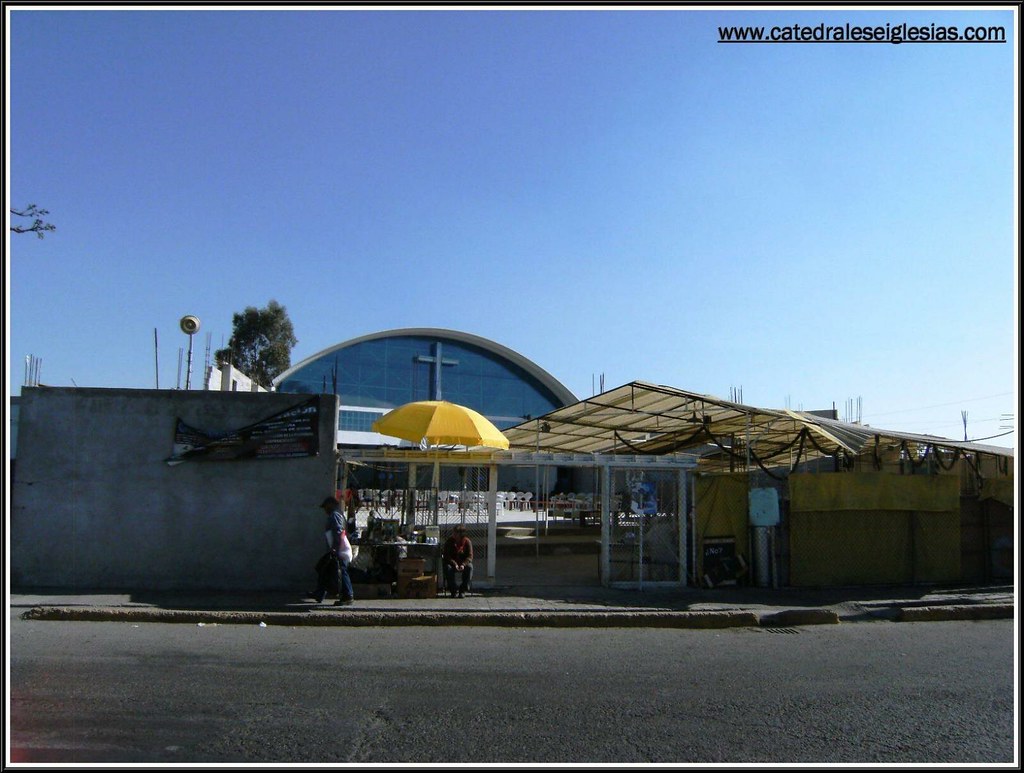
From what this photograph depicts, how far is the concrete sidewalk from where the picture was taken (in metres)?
11.3

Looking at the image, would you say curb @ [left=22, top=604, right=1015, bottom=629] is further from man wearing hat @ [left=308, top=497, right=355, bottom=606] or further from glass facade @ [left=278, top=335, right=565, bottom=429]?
glass facade @ [left=278, top=335, right=565, bottom=429]

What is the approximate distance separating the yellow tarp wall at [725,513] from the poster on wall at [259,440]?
667cm

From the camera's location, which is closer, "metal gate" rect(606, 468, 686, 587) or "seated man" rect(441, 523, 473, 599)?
"seated man" rect(441, 523, 473, 599)

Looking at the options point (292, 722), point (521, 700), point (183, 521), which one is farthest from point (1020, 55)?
point (183, 521)

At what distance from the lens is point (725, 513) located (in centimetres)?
1472

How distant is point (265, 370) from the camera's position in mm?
50938

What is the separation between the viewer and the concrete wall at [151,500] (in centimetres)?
1339

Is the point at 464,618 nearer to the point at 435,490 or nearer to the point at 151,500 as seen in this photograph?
the point at 435,490

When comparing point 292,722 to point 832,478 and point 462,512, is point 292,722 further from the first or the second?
point 832,478

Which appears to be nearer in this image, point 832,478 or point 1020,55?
point 1020,55

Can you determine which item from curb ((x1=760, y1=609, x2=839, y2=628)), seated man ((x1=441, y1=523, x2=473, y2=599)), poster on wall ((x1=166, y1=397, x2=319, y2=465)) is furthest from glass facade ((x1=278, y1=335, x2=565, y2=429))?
curb ((x1=760, y1=609, x2=839, y2=628))

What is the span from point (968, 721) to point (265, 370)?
48.1 m

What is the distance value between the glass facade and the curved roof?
20 cm

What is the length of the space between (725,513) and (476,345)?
42.7 metres
